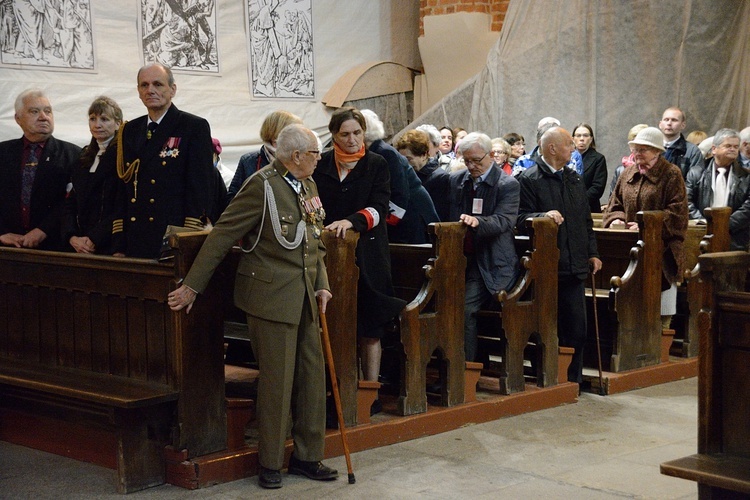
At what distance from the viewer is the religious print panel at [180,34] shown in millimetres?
10609

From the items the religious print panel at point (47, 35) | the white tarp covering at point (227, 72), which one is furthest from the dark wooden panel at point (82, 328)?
the religious print panel at point (47, 35)

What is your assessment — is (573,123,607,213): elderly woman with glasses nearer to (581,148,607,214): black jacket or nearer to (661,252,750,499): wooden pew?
(581,148,607,214): black jacket

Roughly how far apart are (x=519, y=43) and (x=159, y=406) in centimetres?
794

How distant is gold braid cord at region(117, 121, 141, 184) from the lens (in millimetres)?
4887

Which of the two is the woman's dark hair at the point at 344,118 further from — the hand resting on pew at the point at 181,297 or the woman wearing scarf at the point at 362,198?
the hand resting on pew at the point at 181,297

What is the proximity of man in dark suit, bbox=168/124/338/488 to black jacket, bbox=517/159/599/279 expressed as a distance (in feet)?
6.91

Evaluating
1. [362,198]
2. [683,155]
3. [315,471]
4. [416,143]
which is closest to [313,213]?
[362,198]

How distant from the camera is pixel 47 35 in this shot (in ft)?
31.9

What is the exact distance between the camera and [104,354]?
190 inches

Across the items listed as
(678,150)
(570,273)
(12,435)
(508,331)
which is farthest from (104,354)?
(678,150)

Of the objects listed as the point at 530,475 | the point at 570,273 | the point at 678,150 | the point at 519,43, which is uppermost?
the point at 519,43

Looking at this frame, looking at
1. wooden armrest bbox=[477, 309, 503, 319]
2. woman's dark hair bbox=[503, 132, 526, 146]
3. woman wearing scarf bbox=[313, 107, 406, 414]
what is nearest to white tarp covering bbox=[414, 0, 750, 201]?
woman's dark hair bbox=[503, 132, 526, 146]

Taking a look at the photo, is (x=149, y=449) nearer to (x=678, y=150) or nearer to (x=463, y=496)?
(x=463, y=496)

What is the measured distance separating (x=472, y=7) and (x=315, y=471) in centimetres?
898
